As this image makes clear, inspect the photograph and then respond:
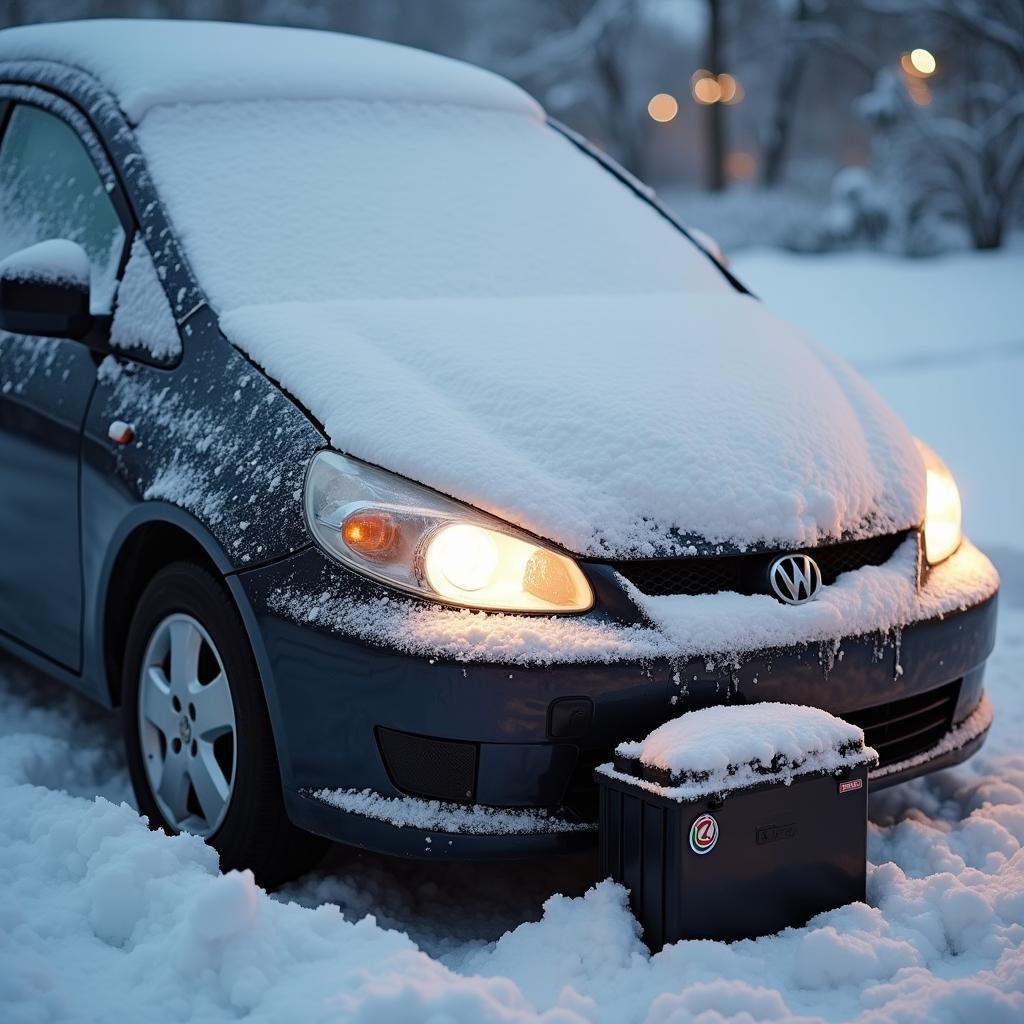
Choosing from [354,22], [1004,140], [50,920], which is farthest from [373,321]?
[354,22]

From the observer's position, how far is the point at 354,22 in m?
37.5

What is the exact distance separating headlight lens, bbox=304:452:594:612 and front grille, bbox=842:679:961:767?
70 centimetres

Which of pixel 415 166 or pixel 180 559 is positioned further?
pixel 415 166

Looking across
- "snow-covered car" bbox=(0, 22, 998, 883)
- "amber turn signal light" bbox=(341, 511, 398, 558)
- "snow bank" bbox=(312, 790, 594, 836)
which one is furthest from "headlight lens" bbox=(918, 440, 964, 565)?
"amber turn signal light" bbox=(341, 511, 398, 558)

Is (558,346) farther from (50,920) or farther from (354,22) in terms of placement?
(354,22)

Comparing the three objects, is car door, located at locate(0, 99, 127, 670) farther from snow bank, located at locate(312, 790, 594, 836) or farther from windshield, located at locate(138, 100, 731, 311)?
snow bank, located at locate(312, 790, 594, 836)

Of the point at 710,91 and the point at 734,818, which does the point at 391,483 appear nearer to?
the point at 734,818

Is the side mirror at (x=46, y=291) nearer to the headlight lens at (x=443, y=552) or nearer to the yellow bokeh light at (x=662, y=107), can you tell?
the headlight lens at (x=443, y=552)

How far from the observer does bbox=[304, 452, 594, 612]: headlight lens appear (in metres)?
→ 2.58

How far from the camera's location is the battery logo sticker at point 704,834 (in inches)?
96.7

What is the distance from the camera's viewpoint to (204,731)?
290 centimetres

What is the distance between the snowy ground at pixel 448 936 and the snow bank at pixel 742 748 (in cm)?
26

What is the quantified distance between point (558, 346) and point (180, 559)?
3.03 ft

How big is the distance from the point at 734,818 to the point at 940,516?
3.49ft
